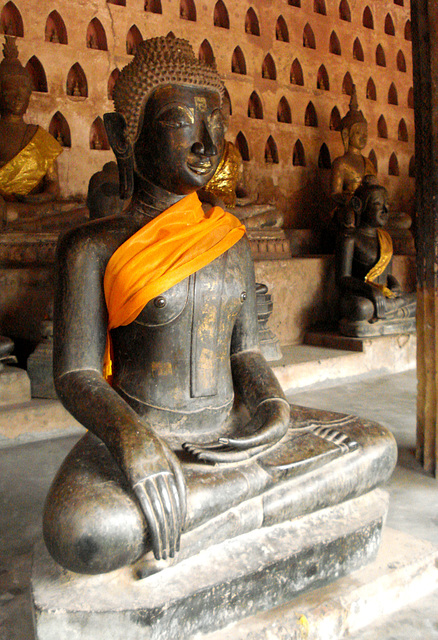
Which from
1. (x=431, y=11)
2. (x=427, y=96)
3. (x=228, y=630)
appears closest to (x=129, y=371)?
(x=228, y=630)

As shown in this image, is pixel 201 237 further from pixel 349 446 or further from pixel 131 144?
pixel 349 446

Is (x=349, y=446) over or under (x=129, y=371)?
under

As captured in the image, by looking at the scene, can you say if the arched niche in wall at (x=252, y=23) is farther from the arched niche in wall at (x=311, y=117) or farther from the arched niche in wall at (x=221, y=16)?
the arched niche in wall at (x=311, y=117)

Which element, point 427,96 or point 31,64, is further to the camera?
point 31,64

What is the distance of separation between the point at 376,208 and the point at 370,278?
0.60m

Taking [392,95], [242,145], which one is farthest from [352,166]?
[392,95]

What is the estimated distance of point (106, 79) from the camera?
20.3 feet

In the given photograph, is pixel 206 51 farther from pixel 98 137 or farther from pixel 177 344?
pixel 177 344

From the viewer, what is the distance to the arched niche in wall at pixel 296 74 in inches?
300

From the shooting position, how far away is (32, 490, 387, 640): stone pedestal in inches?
56.1

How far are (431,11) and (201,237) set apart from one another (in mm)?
1806

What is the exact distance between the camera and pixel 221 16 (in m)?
6.99

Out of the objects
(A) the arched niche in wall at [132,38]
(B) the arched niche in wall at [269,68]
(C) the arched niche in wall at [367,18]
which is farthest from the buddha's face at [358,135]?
(A) the arched niche in wall at [132,38]

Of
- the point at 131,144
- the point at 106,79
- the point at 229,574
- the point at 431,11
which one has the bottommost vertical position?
the point at 229,574
